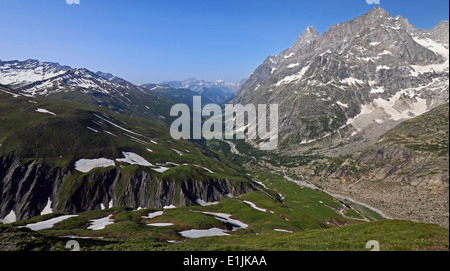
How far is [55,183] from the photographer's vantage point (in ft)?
491


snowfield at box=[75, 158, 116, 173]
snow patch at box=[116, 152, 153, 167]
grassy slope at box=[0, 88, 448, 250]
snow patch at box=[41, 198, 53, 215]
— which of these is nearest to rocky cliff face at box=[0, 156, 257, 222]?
snow patch at box=[41, 198, 53, 215]

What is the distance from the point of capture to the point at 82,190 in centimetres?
14888

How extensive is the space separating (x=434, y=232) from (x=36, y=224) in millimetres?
118658

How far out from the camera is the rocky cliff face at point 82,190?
139850 millimetres

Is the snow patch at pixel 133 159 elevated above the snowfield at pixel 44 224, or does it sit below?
above

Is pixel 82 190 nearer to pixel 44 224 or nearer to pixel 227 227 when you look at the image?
pixel 44 224

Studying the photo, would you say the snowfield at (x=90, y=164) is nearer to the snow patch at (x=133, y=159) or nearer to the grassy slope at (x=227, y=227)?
the grassy slope at (x=227, y=227)

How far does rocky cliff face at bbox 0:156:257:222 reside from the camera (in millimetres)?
139850

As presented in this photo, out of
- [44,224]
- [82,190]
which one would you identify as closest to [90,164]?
[82,190]

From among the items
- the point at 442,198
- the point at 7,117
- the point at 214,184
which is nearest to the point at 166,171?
the point at 214,184

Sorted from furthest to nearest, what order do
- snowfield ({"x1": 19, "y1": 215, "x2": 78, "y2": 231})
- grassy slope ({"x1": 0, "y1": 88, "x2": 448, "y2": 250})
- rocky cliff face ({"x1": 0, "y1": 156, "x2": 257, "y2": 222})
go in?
rocky cliff face ({"x1": 0, "y1": 156, "x2": 257, "y2": 222}), snowfield ({"x1": 19, "y1": 215, "x2": 78, "y2": 231}), grassy slope ({"x1": 0, "y1": 88, "x2": 448, "y2": 250})

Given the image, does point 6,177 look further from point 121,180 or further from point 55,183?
point 121,180

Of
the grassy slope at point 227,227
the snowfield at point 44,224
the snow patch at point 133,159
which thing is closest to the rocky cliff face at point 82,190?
the grassy slope at point 227,227

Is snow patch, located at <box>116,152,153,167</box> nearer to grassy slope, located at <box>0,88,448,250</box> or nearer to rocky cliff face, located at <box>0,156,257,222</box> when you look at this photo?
grassy slope, located at <box>0,88,448,250</box>
